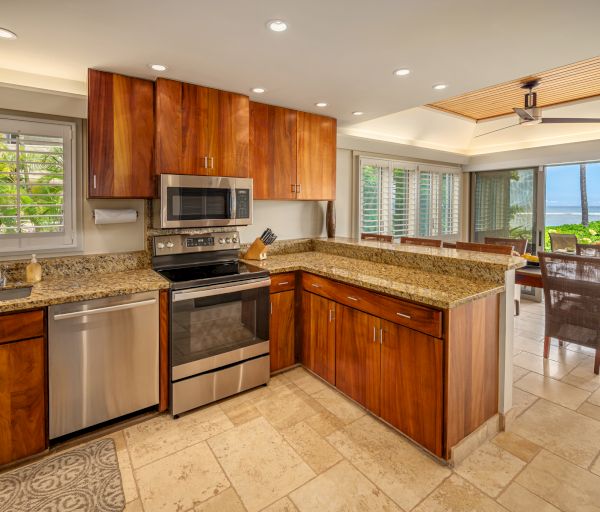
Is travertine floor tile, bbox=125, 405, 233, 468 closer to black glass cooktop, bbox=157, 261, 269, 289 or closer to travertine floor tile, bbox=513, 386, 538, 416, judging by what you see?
black glass cooktop, bbox=157, 261, 269, 289

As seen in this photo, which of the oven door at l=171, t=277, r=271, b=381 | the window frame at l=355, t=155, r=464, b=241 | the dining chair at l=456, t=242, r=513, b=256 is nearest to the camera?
the oven door at l=171, t=277, r=271, b=381

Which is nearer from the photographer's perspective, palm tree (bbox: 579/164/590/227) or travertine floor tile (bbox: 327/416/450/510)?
travertine floor tile (bbox: 327/416/450/510)

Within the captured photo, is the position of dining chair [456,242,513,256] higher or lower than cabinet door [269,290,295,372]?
higher

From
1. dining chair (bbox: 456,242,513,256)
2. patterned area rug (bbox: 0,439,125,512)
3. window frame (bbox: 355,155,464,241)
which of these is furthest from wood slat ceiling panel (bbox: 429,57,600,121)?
patterned area rug (bbox: 0,439,125,512)

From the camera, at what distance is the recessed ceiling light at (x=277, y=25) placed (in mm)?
1891

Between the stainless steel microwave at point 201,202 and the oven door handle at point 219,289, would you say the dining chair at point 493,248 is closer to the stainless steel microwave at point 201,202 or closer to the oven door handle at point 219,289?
the oven door handle at point 219,289

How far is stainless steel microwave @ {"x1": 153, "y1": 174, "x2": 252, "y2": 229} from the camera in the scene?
2670mm

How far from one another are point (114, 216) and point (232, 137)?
3.73 feet

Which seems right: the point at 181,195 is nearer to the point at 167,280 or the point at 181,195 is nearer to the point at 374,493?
the point at 167,280

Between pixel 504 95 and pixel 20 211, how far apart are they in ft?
16.2

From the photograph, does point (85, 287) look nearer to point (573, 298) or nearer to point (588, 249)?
point (573, 298)

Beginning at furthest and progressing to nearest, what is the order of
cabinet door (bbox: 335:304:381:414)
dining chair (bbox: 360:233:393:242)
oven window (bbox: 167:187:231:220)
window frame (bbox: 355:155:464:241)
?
1. window frame (bbox: 355:155:464:241)
2. dining chair (bbox: 360:233:393:242)
3. oven window (bbox: 167:187:231:220)
4. cabinet door (bbox: 335:304:381:414)

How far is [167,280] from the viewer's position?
246cm

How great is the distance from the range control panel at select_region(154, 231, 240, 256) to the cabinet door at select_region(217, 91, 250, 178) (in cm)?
55
